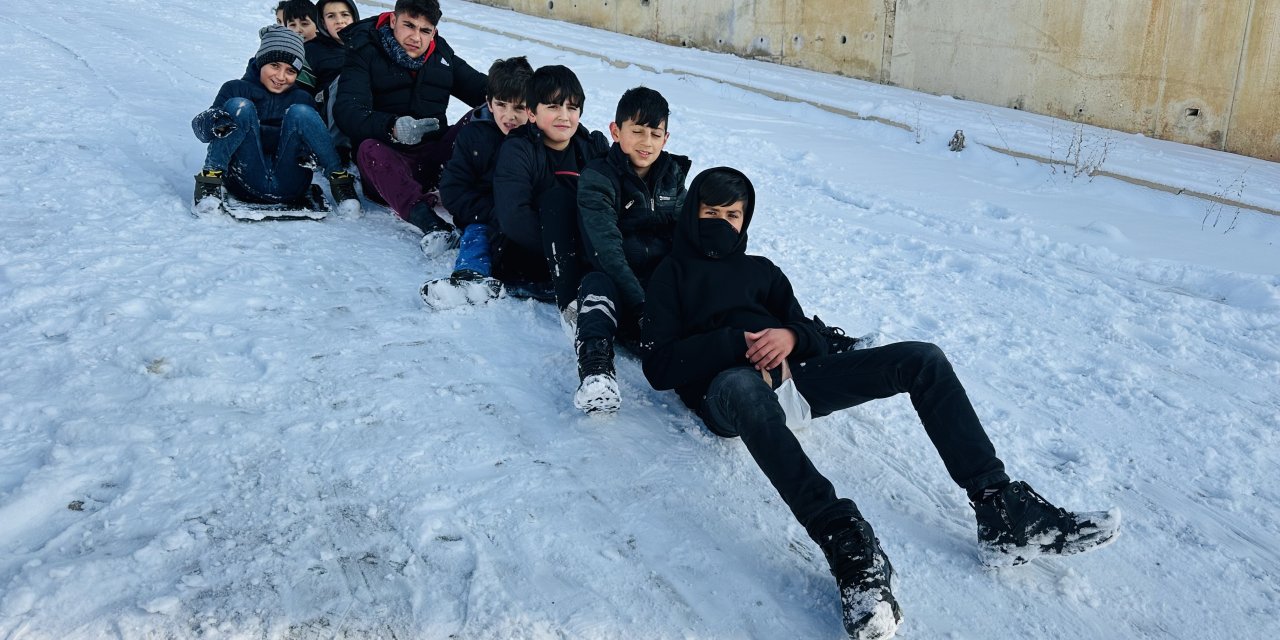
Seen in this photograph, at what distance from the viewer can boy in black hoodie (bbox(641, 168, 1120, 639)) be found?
224 cm

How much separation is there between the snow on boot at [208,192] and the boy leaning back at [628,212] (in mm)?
2084

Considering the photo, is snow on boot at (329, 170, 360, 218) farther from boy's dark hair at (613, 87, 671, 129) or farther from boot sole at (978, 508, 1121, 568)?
boot sole at (978, 508, 1121, 568)

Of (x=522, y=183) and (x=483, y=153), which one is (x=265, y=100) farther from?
(x=522, y=183)

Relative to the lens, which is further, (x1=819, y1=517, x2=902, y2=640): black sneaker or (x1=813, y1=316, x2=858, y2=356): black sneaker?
(x1=813, y1=316, x2=858, y2=356): black sneaker

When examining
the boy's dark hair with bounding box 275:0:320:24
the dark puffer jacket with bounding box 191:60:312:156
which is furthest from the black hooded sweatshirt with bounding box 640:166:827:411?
the boy's dark hair with bounding box 275:0:320:24

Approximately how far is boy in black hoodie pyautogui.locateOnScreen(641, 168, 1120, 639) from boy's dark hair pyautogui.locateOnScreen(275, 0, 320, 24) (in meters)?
4.12

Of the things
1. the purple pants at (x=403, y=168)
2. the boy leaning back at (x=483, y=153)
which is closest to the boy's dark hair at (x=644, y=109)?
the boy leaning back at (x=483, y=153)

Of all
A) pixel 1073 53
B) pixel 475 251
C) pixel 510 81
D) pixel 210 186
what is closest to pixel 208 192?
pixel 210 186

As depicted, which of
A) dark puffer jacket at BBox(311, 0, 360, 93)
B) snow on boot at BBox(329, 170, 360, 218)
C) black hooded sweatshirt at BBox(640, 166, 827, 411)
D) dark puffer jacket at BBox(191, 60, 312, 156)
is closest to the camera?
black hooded sweatshirt at BBox(640, 166, 827, 411)

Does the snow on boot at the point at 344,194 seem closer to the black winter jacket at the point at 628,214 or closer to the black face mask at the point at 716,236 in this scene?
the black winter jacket at the point at 628,214

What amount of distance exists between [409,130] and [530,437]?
266 centimetres

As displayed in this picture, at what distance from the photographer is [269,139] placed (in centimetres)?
480

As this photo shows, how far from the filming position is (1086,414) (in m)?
3.29

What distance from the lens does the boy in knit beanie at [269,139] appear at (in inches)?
179
